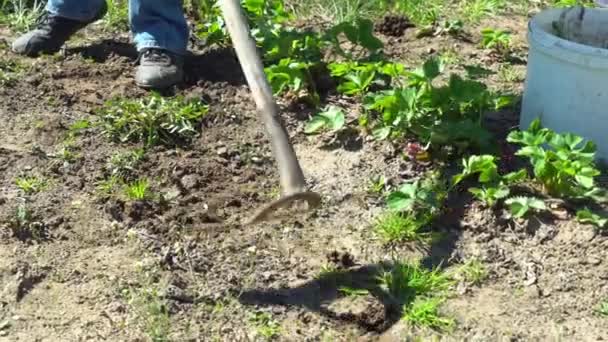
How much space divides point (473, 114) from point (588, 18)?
52 cm

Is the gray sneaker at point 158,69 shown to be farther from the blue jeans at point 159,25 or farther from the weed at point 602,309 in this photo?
the weed at point 602,309

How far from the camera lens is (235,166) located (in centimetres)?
351

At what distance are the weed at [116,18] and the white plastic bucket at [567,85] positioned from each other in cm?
200

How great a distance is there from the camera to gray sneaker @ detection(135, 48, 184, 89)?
3.91m

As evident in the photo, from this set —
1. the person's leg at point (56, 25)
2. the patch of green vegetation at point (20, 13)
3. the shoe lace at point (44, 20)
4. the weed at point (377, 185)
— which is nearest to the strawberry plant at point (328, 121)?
the weed at point (377, 185)

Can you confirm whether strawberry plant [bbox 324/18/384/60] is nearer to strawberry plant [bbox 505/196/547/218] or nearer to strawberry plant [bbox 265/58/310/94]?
strawberry plant [bbox 265/58/310/94]

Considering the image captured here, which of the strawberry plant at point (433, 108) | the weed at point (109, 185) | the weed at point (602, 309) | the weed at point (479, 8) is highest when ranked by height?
the strawberry plant at point (433, 108)

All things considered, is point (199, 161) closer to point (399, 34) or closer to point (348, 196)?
point (348, 196)

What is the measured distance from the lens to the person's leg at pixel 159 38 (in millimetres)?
3943

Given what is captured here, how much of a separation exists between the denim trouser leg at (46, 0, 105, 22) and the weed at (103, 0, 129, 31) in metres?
0.29

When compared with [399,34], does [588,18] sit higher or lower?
higher

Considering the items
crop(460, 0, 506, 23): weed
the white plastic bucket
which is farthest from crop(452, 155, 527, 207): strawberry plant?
crop(460, 0, 506, 23): weed

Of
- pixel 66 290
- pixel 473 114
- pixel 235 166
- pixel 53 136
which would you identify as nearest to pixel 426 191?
pixel 473 114

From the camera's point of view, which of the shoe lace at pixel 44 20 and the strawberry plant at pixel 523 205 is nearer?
the strawberry plant at pixel 523 205
